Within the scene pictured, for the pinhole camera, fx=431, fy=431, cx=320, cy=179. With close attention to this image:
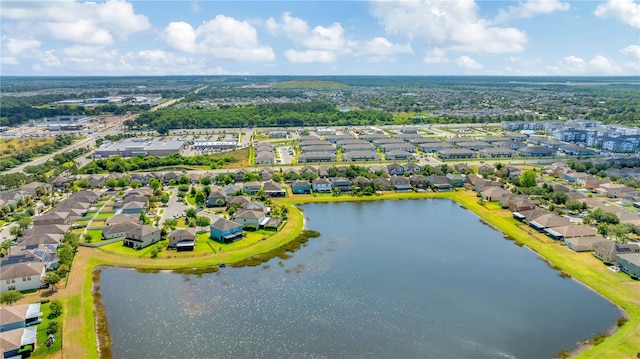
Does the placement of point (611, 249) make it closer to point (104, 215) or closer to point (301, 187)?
point (301, 187)

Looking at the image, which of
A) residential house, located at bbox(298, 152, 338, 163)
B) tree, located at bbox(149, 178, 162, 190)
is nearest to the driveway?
tree, located at bbox(149, 178, 162, 190)

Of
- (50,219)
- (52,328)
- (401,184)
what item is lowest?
(52,328)

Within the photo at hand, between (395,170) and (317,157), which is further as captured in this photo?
(317,157)

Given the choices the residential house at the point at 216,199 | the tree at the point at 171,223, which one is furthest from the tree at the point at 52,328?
the residential house at the point at 216,199

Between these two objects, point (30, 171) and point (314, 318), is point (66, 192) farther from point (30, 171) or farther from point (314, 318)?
point (314, 318)

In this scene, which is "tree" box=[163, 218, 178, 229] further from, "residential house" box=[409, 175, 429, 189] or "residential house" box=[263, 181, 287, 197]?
"residential house" box=[409, 175, 429, 189]

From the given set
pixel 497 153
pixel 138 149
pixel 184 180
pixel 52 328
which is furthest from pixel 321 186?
pixel 138 149
